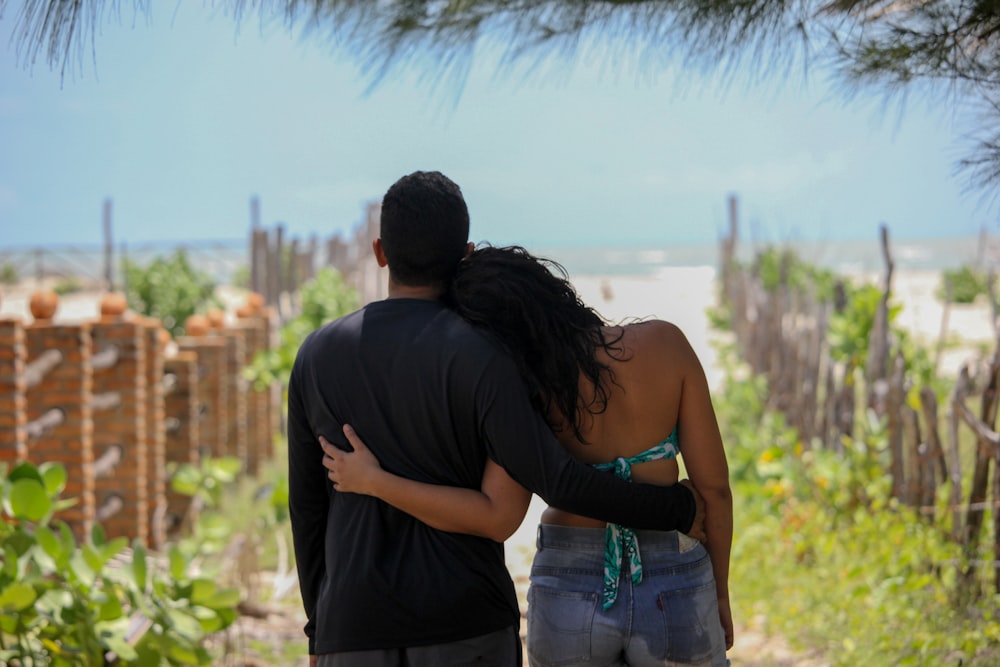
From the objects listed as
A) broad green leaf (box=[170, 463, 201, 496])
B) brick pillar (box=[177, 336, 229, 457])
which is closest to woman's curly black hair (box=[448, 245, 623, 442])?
broad green leaf (box=[170, 463, 201, 496])

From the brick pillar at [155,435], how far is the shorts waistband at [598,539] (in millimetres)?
5336

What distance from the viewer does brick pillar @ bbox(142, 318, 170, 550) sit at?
6.89 m

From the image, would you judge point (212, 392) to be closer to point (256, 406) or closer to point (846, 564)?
point (256, 406)

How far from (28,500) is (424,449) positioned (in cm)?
189

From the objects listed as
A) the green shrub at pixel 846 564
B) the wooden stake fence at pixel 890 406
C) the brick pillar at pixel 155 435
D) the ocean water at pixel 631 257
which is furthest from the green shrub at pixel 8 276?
the green shrub at pixel 846 564

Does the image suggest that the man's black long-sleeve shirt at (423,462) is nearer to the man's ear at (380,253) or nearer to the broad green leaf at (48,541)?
the man's ear at (380,253)

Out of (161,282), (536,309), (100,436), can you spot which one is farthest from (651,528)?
(161,282)

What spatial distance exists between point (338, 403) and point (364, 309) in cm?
17

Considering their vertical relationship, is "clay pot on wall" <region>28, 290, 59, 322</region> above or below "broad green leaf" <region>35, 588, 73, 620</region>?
above

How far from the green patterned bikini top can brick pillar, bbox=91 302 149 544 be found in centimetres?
505

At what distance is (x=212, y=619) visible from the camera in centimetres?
358

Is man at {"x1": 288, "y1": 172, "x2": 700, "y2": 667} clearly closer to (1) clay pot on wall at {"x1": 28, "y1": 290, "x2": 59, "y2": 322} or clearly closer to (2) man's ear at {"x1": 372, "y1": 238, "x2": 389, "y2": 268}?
(2) man's ear at {"x1": 372, "y1": 238, "x2": 389, "y2": 268}

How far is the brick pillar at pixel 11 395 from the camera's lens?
4953 millimetres

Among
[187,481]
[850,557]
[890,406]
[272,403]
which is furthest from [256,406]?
[890,406]
